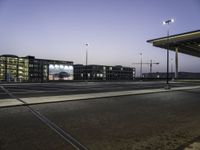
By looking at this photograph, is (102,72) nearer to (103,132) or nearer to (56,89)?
(56,89)

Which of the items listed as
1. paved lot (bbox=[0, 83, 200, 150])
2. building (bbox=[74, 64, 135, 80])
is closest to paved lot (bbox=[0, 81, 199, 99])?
paved lot (bbox=[0, 83, 200, 150])

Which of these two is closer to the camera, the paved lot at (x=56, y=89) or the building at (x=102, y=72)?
the paved lot at (x=56, y=89)

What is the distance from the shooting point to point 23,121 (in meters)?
7.33

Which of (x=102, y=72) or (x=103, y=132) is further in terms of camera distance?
(x=102, y=72)

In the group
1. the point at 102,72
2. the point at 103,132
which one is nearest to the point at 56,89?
the point at 103,132

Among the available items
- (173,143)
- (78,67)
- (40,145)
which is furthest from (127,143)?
(78,67)

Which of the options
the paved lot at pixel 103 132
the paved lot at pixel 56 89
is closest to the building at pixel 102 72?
the paved lot at pixel 56 89

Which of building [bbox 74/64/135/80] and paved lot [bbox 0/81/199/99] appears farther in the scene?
building [bbox 74/64/135/80]

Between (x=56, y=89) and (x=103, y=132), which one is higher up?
(x=56, y=89)

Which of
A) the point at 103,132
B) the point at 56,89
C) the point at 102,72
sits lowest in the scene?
the point at 103,132

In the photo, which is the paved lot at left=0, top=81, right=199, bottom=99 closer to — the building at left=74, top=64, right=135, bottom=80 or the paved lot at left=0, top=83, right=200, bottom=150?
the paved lot at left=0, top=83, right=200, bottom=150

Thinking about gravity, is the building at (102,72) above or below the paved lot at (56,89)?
above

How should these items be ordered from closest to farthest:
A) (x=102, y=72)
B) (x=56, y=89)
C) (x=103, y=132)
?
(x=103, y=132)
(x=56, y=89)
(x=102, y=72)

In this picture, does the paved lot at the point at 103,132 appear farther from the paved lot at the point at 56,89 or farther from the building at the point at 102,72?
the building at the point at 102,72
